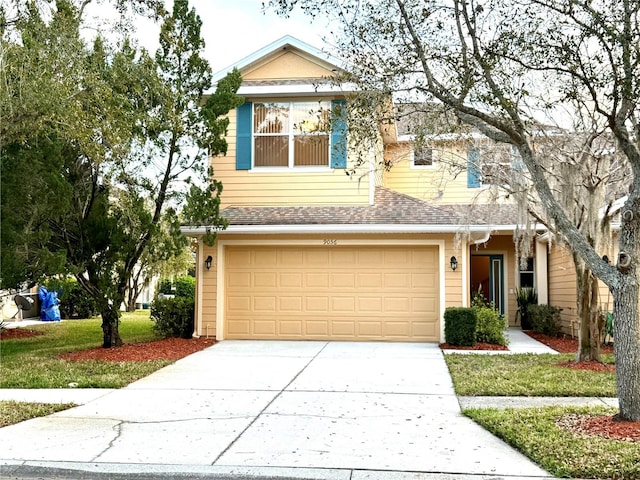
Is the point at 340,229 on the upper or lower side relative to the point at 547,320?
upper

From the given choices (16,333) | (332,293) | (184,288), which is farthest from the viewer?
(184,288)

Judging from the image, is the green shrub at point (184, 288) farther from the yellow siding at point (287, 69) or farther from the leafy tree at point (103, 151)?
the yellow siding at point (287, 69)

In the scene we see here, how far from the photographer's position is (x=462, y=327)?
1287cm

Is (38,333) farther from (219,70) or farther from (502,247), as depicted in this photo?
(502,247)

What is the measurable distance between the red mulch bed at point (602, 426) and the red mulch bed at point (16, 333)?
1375 centimetres

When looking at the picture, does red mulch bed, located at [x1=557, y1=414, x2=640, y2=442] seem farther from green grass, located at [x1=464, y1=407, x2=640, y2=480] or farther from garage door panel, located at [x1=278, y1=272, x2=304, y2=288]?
garage door panel, located at [x1=278, y1=272, x2=304, y2=288]

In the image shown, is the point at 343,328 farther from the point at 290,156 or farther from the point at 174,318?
the point at 290,156

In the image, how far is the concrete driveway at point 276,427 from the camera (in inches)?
212

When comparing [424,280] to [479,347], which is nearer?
[479,347]

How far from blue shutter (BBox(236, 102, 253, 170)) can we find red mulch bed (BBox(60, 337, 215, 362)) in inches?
167

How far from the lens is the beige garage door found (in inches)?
549

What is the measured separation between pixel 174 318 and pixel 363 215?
4.93 metres

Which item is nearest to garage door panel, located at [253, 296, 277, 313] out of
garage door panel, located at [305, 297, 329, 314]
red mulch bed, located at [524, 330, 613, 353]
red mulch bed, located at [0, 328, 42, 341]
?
garage door panel, located at [305, 297, 329, 314]

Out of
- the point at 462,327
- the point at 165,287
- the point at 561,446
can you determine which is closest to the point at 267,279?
the point at 462,327
